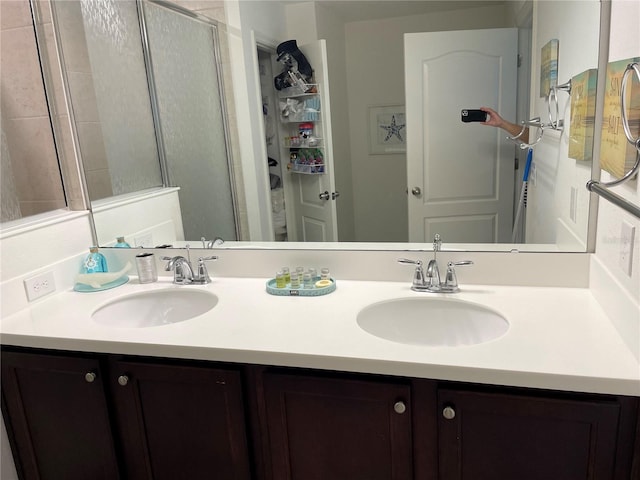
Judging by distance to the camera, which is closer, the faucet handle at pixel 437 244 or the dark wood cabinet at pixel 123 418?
the dark wood cabinet at pixel 123 418

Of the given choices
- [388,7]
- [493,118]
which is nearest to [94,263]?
[388,7]


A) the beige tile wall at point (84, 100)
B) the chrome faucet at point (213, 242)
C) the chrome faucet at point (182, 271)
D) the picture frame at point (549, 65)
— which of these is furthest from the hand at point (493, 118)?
the beige tile wall at point (84, 100)

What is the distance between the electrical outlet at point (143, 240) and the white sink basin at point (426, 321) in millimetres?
1006

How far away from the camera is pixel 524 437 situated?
1141 mm

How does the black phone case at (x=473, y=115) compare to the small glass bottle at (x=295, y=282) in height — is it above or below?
above

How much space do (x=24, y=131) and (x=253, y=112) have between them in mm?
962

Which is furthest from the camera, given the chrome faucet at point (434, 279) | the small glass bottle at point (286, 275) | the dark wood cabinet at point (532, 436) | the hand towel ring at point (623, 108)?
the small glass bottle at point (286, 275)

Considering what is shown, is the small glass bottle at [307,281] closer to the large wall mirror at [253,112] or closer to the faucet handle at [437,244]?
the large wall mirror at [253,112]

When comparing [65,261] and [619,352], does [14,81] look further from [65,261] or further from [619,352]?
[619,352]

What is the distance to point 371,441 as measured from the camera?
1.25 meters

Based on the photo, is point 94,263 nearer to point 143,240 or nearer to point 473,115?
point 143,240

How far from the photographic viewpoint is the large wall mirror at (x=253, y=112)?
4.99 feet

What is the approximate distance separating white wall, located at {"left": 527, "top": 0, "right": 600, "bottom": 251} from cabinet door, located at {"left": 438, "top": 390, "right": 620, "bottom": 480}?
0.62 m

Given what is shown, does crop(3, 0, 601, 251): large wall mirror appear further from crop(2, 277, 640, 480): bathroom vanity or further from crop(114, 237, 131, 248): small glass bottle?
crop(2, 277, 640, 480): bathroom vanity
